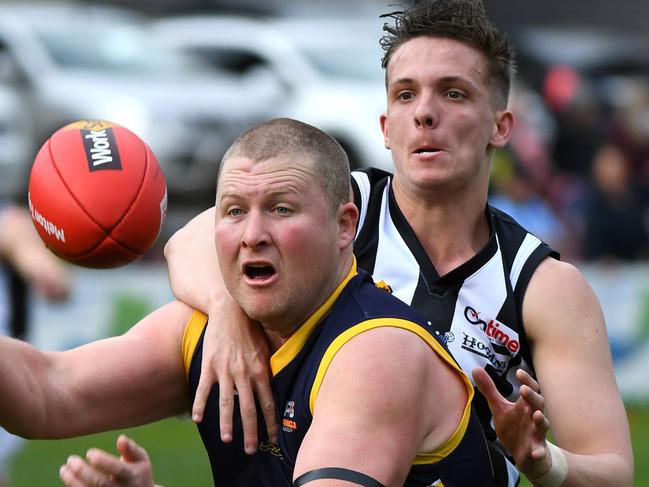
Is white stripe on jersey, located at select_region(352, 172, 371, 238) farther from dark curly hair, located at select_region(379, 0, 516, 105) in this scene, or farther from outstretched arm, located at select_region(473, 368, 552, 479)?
outstretched arm, located at select_region(473, 368, 552, 479)

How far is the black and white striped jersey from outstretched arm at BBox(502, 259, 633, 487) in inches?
2.9

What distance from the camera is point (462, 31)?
5148 millimetres

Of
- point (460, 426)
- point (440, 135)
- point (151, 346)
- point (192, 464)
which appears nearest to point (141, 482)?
point (151, 346)

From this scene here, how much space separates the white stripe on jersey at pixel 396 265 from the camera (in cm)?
504

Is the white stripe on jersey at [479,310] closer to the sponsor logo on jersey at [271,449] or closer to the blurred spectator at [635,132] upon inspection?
the sponsor logo on jersey at [271,449]

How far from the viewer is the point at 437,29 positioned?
204 inches

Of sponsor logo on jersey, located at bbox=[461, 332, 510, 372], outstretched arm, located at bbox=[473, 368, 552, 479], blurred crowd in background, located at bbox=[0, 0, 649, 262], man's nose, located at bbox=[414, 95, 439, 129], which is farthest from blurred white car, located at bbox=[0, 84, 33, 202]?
outstretched arm, located at bbox=[473, 368, 552, 479]

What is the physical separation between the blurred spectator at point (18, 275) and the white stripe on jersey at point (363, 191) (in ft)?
11.8

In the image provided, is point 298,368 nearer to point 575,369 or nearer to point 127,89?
point 575,369

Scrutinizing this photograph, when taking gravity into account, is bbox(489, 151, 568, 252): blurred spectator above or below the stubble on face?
below

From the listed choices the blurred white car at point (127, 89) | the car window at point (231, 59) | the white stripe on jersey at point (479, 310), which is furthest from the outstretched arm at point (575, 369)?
the car window at point (231, 59)

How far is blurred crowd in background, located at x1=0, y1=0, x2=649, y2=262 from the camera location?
1419 centimetres

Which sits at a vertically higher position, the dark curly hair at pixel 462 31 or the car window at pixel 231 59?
the dark curly hair at pixel 462 31

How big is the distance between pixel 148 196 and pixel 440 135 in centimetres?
106
